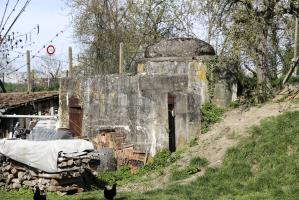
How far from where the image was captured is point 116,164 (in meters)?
16.1

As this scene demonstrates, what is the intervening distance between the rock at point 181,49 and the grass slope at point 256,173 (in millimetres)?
4100

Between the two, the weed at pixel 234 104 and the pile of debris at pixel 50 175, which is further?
the weed at pixel 234 104

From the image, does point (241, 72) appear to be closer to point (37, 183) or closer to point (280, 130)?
point (280, 130)

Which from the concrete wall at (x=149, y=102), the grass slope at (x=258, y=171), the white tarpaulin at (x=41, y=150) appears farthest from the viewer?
the concrete wall at (x=149, y=102)

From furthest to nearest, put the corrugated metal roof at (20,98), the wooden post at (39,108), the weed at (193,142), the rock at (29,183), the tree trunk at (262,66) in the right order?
the wooden post at (39,108) < the corrugated metal roof at (20,98) < the tree trunk at (262,66) < the weed at (193,142) < the rock at (29,183)

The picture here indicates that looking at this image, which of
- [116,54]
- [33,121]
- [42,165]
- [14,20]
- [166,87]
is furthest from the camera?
[116,54]

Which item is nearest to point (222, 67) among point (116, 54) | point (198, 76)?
point (198, 76)

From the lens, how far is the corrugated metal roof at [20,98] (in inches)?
852

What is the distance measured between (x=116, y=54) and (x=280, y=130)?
18400 millimetres

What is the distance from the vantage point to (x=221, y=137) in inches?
571

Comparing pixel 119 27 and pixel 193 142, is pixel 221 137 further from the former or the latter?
pixel 119 27

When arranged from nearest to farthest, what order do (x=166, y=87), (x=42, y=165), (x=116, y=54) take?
(x=42, y=165) < (x=166, y=87) < (x=116, y=54)

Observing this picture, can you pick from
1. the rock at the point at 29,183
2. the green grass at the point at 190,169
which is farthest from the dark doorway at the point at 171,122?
the rock at the point at 29,183

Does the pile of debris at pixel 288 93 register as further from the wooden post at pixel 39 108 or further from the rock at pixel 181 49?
the wooden post at pixel 39 108
